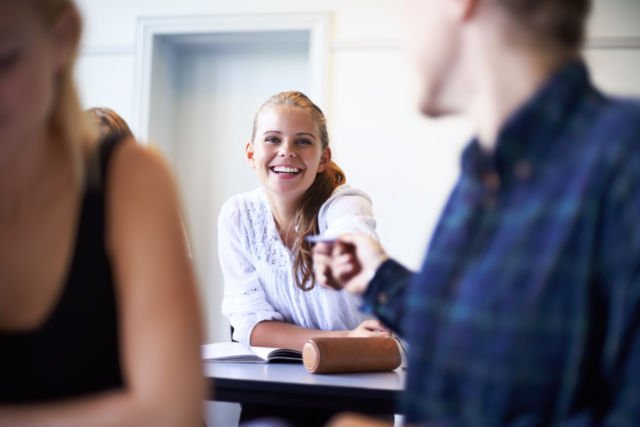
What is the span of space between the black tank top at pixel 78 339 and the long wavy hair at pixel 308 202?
149 cm

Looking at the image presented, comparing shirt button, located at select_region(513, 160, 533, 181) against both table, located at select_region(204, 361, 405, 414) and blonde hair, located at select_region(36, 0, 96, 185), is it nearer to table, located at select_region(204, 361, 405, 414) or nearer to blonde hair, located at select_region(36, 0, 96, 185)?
blonde hair, located at select_region(36, 0, 96, 185)

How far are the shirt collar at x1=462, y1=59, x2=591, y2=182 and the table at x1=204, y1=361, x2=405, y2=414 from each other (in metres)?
0.82

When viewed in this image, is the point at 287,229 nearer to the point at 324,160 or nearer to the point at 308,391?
the point at 324,160

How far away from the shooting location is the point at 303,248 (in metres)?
2.39

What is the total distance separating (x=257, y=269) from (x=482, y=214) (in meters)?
1.60

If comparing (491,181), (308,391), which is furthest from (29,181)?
(308,391)

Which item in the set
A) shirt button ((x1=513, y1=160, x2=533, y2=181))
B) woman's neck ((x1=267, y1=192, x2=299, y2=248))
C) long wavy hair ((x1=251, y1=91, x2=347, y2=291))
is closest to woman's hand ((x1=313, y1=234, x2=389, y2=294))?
shirt button ((x1=513, y1=160, x2=533, y2=181))

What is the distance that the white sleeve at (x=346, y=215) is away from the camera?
2.24m

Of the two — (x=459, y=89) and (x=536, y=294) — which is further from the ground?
(x=459, y=89)

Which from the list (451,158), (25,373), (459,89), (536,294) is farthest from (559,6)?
(451,158)

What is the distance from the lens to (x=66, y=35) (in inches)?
33.1

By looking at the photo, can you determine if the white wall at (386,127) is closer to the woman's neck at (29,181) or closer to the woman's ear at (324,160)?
the woman's ear at (324,160)

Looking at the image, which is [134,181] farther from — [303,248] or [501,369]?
[303,248]

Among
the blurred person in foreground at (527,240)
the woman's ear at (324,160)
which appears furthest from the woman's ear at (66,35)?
the woman's ear at (324,160)
